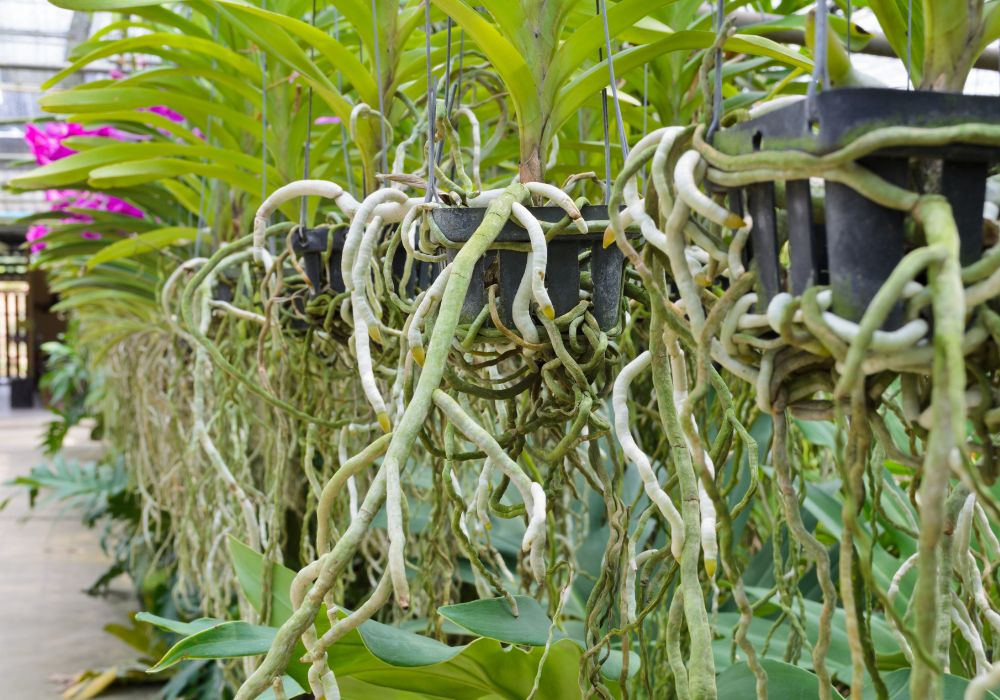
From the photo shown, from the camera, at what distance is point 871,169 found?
0.96 feet

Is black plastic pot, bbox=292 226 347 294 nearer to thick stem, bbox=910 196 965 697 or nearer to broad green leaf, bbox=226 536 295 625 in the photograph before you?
broad green leaf, bbox=226 536 295 625

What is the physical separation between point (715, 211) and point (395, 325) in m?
0.38

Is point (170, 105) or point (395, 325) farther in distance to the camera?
point (170, 105)

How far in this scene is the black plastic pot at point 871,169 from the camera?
285mm

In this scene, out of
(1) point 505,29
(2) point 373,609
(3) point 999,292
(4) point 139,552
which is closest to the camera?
(3) point 999,292

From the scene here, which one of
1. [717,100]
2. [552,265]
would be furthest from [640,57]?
[717,100]

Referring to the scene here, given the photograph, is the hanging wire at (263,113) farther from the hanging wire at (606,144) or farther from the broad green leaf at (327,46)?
the hanging wire at (606,144)

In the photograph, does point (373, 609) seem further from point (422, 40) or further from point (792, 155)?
point (422, 40)

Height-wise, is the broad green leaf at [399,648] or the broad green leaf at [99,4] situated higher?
the broad green leaf at [99,4]

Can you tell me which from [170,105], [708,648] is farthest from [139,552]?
[708,648]

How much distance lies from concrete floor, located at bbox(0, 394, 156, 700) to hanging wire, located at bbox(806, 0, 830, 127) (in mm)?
2730

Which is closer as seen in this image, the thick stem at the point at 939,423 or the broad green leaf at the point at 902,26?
the thick stem at the point at 939,423

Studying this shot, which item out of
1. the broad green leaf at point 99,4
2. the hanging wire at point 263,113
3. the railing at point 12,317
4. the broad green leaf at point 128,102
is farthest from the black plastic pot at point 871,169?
the railing at point 12,317

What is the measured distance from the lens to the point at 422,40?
43.8 inches
